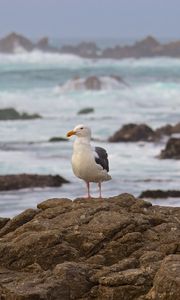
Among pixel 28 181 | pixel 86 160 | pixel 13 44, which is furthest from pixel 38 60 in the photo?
pixel 86 160

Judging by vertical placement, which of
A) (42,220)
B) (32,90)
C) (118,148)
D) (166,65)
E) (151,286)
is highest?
(166,65)

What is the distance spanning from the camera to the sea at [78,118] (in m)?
21.3

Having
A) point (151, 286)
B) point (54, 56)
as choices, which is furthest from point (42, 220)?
point (54, 56)

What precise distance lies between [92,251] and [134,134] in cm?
2226

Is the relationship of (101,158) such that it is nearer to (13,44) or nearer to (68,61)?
(68,61)

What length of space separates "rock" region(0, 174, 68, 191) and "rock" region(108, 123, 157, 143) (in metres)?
9.65

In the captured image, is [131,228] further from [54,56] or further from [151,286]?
[54,56]

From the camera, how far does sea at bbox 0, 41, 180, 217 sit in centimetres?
2128

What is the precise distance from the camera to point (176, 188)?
68.0 feet

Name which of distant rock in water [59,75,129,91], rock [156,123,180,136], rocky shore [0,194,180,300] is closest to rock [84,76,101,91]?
distant rock in water [59,75,129,91]

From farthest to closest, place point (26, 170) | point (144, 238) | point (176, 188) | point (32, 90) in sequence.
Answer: point (32, 90)
point (26, 170)
point (176, 188)
point (144, 238)

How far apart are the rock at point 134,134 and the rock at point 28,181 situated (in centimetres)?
965

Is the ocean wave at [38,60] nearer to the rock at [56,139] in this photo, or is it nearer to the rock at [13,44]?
the rock at [13,44]

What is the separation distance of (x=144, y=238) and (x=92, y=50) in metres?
118
